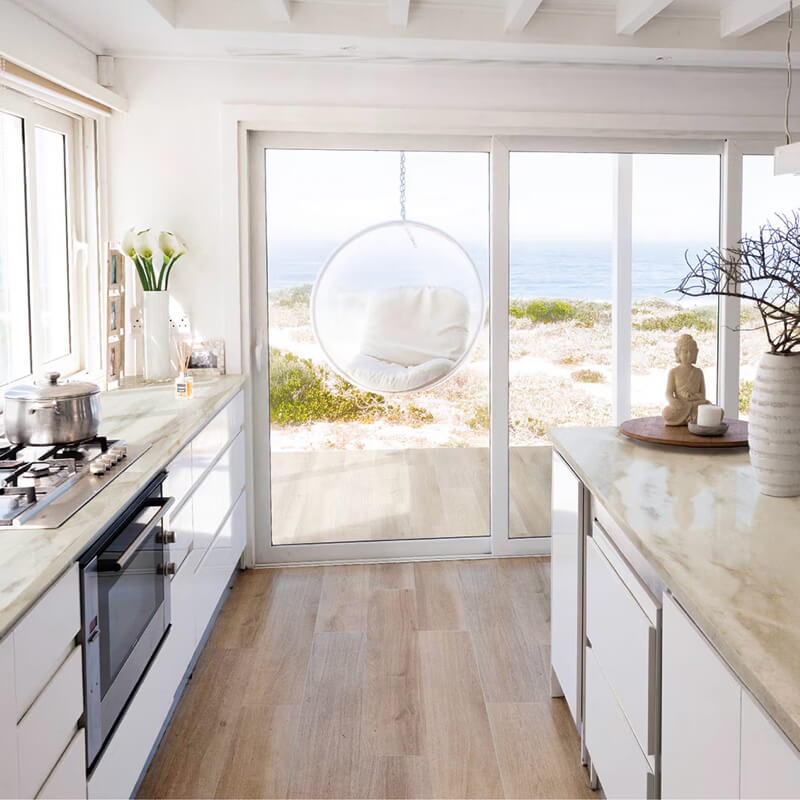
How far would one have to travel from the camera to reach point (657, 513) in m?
1.73

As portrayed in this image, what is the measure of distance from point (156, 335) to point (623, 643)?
96.2 inches

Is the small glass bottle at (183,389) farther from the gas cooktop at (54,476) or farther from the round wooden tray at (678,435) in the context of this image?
the round wooden tray at (678,435)

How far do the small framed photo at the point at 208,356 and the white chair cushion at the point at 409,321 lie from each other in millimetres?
643

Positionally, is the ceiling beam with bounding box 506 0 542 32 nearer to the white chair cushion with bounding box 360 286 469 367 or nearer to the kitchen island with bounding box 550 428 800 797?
the white chair cushion with bounding box 360 286 469 367

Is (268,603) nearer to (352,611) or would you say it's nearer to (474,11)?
(352,611)

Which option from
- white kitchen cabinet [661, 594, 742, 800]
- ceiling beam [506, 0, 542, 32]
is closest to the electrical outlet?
ceiling beam [506, 0, 542, 32]

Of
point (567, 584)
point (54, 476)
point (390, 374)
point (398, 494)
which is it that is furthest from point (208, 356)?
point (567, 584)

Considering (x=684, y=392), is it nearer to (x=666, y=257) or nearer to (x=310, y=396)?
(x=666, y=257)

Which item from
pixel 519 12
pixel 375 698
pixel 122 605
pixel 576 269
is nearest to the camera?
pixel 122 605

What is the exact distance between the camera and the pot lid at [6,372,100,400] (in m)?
2.12

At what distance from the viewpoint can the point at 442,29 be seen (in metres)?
3.28

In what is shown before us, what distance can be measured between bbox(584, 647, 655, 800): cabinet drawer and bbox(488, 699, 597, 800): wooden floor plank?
5.5 inches

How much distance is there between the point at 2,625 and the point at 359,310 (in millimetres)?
2504

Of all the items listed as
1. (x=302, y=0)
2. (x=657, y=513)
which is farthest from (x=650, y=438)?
(x=302, y=0)
